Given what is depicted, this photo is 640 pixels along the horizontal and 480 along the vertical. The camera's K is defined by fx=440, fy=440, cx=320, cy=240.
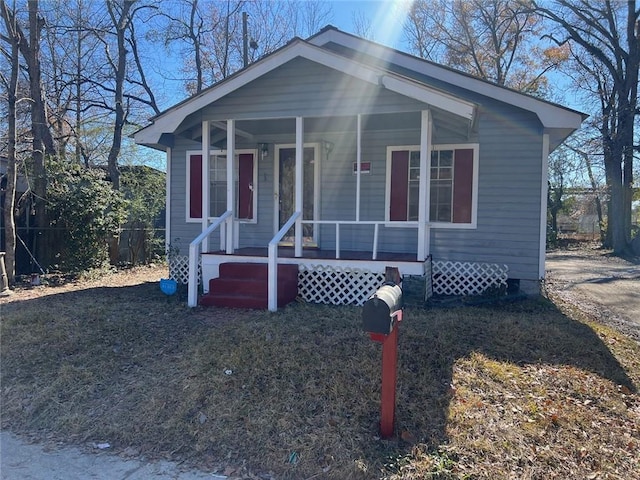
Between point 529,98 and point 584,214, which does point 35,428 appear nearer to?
point 529,98

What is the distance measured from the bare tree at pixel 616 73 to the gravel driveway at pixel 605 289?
191 inches

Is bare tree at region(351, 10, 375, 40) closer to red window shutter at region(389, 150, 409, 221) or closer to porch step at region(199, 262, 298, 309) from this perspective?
red window shutter at region(389, 150, 409, 221)

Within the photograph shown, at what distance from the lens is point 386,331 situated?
2859mm

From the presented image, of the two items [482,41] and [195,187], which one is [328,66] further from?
[482,41]

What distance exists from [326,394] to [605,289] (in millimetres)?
9225

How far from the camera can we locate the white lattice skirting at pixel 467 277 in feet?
25.5

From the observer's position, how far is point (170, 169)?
9609 mm

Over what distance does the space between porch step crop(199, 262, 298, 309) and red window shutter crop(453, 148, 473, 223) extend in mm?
3226

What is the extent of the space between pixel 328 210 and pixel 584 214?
1301 inches

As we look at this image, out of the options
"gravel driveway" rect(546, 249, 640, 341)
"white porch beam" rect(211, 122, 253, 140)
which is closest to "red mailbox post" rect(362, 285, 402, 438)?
"gravel driveway" rect(546, 249, 640, 341)

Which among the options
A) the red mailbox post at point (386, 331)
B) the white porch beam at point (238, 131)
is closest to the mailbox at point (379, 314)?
the red mailbox post at point (386, 331)

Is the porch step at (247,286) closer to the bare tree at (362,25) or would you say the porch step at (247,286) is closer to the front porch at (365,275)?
the front porch at (365,275)

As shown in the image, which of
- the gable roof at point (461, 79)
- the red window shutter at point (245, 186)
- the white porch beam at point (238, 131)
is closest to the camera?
the gable roof at point (461, 79)

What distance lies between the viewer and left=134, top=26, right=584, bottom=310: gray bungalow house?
661cm
